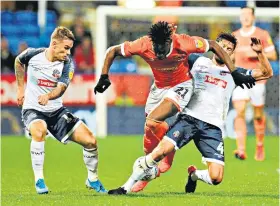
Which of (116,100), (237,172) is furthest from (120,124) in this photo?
(237,172)

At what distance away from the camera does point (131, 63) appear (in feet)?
65.6

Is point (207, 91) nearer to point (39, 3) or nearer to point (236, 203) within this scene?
point (236, 203)

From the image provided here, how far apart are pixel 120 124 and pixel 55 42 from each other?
9.13 meters

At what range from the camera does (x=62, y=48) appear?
1017 cm

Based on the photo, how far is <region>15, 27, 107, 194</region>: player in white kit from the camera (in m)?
9.96

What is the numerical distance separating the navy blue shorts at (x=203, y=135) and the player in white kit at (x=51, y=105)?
97 cm

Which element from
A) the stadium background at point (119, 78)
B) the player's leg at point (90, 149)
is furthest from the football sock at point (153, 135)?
the stadium background at point (119, 78)

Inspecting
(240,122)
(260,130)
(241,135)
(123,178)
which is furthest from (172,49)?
(260,130)

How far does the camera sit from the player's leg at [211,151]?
9805 mm

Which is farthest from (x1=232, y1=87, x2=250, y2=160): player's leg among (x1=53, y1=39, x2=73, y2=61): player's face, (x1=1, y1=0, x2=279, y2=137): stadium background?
(x1=53, y1=39, x2=73, y2=61): player's face

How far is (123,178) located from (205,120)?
86.3 inches

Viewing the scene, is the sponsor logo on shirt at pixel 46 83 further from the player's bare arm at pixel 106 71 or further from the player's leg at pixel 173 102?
the player's leg at pixel 173 102

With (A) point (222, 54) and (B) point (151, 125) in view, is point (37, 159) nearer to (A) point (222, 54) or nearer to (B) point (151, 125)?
(B) point (151, 125)

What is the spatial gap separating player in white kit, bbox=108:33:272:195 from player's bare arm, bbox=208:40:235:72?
224 millimetres
